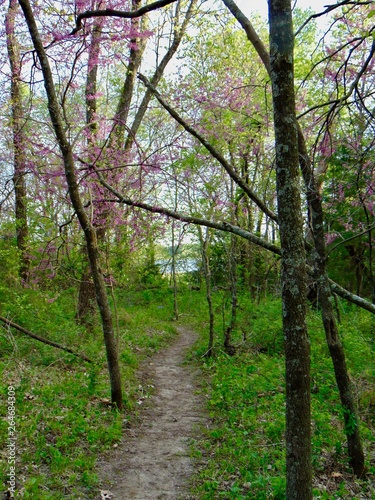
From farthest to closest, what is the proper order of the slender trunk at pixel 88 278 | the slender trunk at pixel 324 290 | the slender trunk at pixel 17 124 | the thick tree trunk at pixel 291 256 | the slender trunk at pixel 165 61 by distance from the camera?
the slender trunk at pixel 165 61 → the slender trunk at pixel 88 278 → the slender trunk at pixel 17 124 → the slender trunk at pixel 324 290 → the thick tree trunk at pixel 291 256

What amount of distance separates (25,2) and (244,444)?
18.2 ft

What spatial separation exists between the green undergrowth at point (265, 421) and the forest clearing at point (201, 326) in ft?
0.09

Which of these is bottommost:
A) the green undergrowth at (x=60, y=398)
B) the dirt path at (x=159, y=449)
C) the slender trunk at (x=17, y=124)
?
the dirt path at (x=159, y=449)

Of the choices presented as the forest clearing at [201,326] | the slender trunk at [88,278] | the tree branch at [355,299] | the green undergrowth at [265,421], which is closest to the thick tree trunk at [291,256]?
the forest clearing at [201,326]

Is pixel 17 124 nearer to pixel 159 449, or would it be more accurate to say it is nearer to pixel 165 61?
pixel 165 61

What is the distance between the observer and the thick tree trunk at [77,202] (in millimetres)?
4316

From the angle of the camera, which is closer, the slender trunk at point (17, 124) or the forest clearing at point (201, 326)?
the forest clearing at point (201, 326)

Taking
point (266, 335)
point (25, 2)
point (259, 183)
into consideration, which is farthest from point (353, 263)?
point (25, 2)

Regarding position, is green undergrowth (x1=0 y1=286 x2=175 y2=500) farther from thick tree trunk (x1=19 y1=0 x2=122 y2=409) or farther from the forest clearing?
thick tree trunk (x1=19 y1=0 x2=122 y2=409)

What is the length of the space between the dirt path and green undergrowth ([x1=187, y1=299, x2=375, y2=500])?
203 millimetres

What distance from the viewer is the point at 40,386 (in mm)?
5496

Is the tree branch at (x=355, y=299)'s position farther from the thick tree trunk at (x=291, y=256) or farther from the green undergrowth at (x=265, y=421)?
the thick tree trunk at (x=291, y=256)

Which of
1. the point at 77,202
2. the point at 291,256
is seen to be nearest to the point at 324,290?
the point at 291,256

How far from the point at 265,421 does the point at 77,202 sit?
12.4 feet
